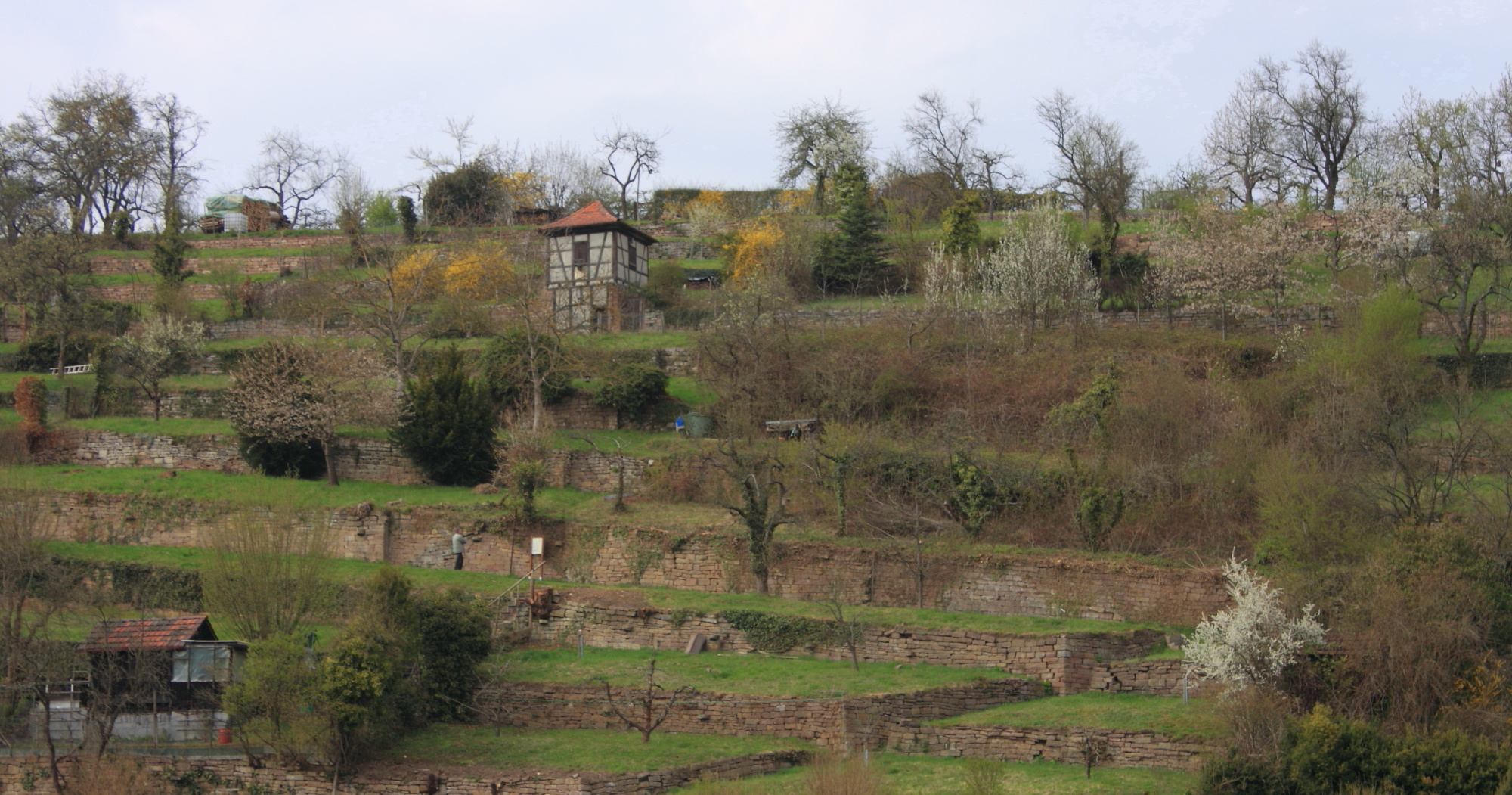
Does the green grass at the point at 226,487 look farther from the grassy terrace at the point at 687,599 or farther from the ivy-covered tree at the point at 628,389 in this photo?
the ivy-covered tree at the point at 628,389

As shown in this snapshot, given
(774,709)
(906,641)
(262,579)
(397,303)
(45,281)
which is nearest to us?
(774,709)

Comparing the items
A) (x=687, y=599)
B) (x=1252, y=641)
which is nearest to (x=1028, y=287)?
(x=687, y=599)

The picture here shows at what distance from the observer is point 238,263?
5712 cm

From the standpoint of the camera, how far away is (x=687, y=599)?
2648cm

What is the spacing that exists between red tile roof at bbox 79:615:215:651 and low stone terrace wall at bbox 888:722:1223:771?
11.9 meters

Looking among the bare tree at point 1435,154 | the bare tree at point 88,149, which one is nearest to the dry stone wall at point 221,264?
the bare tree at point 88,149

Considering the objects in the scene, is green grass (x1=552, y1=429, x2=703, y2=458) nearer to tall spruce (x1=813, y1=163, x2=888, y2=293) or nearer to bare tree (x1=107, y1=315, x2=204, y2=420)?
bare tree (x1=107, y1=315, x2=204, y2=420)

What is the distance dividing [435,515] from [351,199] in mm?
43138

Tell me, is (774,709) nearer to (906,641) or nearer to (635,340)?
(906,641)

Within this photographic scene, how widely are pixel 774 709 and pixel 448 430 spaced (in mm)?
14561

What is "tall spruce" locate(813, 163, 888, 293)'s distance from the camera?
48.7m

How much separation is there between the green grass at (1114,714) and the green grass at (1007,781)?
2.62 ft

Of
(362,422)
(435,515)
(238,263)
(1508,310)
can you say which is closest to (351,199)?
(238,263)

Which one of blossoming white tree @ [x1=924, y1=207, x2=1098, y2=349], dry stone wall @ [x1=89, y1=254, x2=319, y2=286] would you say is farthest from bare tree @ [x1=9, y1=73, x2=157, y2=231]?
blossoming white tree @ [x1=924, y1=207, x2=1098, y2=349]
